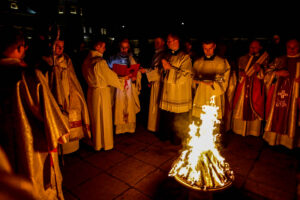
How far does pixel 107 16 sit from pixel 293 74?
16.0 metres

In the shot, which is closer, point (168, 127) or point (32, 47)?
point (32, 47)

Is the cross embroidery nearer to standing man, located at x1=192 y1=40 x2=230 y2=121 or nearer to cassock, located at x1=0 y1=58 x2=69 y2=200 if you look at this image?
standing man, located at x1=192 y1=40 x2=230 y2=121

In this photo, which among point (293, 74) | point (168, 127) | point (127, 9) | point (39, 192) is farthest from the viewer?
point (127, 9)

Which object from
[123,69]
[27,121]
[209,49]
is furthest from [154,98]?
[27,121]

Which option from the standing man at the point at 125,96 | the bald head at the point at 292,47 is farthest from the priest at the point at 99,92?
the bald head at the point at 292,47

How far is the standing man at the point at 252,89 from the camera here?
5.14 m

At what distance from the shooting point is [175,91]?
4.96m

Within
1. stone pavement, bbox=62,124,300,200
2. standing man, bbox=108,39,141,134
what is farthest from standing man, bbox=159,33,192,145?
standing man, bbox=108,39,141,134

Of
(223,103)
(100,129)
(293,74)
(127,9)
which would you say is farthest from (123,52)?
(127,9)

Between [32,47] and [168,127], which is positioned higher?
[32,47]

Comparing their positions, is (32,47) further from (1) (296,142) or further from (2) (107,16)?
(2) (107,16)

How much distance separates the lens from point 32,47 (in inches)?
105

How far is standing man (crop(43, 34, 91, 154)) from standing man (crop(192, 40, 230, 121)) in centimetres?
268

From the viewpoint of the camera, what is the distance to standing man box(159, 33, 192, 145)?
Answer: 4824 millimetres
